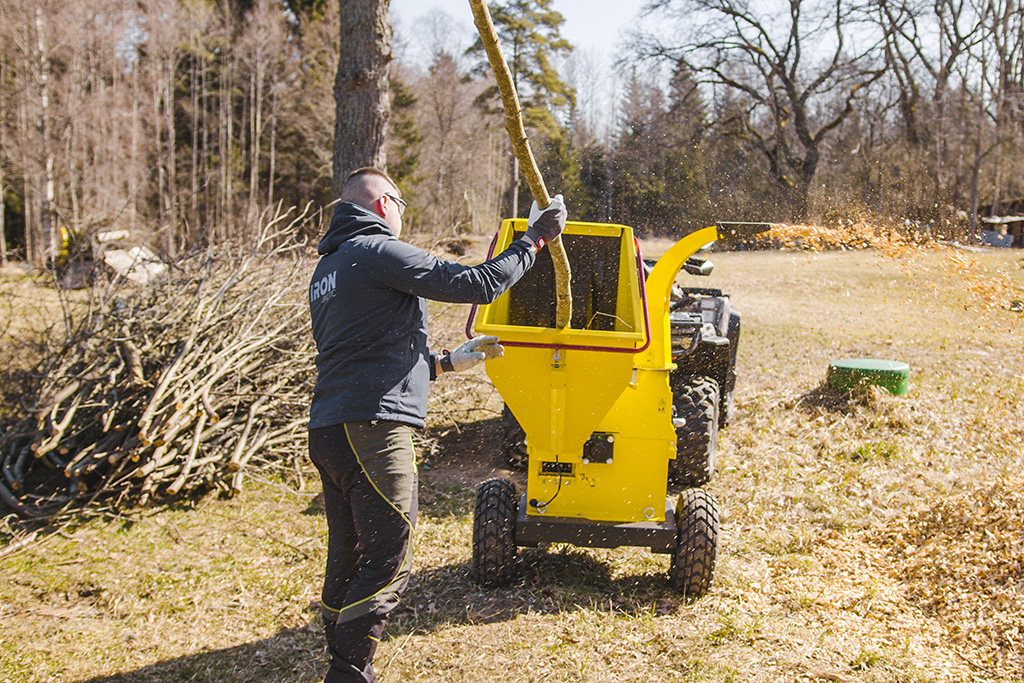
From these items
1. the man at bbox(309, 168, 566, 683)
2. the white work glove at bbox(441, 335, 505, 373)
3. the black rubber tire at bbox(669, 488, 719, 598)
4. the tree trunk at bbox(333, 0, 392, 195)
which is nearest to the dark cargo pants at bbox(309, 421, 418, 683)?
the man at bbox(309, 168, 566, 683)

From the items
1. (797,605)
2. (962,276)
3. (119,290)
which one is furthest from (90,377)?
(962,276)

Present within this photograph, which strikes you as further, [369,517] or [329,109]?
[329,109]

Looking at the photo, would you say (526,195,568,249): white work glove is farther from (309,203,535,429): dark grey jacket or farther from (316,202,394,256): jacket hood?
(316,202,394,256): jacket hood

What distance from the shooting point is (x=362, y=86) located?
7234mm

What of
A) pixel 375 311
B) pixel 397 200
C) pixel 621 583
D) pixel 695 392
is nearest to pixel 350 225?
pixel 397 200

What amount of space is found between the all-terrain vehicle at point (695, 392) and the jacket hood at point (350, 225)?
6.48ft

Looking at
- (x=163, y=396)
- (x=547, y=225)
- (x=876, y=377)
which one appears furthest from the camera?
(x=876, y=377)

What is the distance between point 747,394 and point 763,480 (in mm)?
2541

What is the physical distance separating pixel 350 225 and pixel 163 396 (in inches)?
115

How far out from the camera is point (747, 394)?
7.95 metres

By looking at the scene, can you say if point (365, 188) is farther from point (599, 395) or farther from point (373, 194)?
point (599, 395)

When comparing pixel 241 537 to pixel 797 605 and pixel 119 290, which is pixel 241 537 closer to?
pixel 119 290

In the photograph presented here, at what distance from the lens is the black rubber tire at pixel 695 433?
4867mm

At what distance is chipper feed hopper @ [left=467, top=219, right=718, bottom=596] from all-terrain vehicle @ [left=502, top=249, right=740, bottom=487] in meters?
0.33
